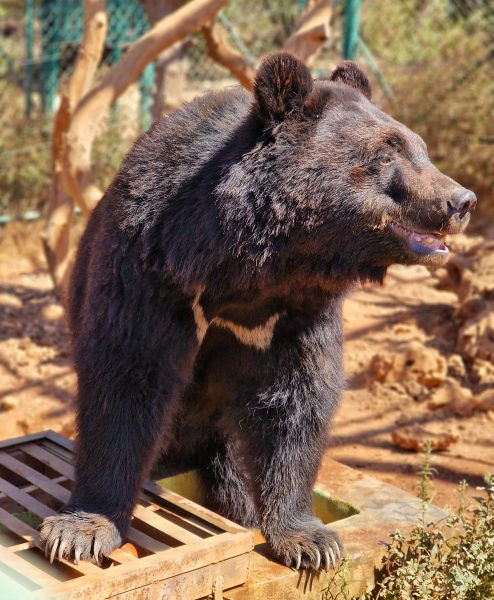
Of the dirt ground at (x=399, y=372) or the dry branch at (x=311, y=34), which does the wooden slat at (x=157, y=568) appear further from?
the dry branch at (x=311, y=34)

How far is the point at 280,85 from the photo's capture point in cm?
322

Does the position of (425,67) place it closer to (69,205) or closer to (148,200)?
(69,205)

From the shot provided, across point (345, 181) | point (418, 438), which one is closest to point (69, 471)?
point (345, 181)

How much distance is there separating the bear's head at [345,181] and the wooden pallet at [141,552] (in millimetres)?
1097

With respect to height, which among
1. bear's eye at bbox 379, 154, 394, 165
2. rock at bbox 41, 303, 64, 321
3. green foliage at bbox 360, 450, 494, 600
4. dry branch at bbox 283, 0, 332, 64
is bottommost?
rock at bbox 41, 303, 64, 321

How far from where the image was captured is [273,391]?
3.55m

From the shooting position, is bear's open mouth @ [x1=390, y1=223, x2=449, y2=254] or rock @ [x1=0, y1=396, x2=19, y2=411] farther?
rock @ [x1=0, y1=396, x2=19, y2=411]

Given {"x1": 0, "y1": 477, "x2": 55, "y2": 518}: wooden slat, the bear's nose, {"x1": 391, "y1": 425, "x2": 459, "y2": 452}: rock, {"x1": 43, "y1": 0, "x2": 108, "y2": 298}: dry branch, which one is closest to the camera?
the bear's nose

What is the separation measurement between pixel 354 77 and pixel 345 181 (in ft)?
1.94

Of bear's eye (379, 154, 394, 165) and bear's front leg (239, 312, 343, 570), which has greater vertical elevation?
bear's eye (379, 154, 394, 165)

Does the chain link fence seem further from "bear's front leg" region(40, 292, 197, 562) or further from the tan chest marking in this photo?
"bear's front leg" region(40, 292, 197, 562)

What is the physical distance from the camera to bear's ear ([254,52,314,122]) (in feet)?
10.5

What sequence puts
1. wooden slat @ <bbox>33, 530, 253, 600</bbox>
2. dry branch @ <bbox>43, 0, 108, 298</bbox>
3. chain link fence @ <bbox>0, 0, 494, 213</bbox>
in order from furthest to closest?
chain link fence @ <bbox>0, 0, 494, 213</bbox>
dry branch @ <bbox>43, 0, 108, 298</bbox>
wooden slat @ <bbox>33, 530, 253, 600</bbox>

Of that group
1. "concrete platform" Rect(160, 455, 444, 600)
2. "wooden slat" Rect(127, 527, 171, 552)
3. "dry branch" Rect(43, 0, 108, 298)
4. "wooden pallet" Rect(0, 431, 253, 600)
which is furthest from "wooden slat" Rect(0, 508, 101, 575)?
"dry branch" Rect(43, 0, 108, 298)
